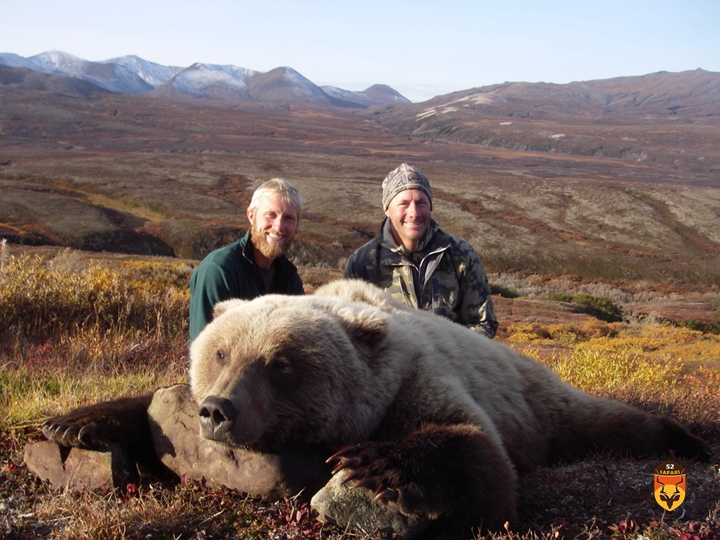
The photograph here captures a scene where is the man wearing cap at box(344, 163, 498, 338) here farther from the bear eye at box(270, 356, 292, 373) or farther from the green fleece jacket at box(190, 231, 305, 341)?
the bear eye at box(270, 356, 292, 373)

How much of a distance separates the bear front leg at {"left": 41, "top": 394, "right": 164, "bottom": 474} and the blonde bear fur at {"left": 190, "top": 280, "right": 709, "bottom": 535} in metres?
0.47

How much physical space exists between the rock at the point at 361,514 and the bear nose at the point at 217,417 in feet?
1.74

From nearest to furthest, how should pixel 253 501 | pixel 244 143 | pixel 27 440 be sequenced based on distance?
pixel 253 501 < pixel 27 440 < pixel 244 143

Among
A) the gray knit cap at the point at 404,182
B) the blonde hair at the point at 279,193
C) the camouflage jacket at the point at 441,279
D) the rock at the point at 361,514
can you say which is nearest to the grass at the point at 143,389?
the rock at the point at 361,514

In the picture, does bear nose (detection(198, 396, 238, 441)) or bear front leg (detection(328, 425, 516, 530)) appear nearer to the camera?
bear front leg (detection(328, 425, 516, 530))

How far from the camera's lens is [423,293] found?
6.11 meters

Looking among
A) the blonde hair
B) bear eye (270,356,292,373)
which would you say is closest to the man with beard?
the blonde hair

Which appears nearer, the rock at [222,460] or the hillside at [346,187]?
the rock at [222,460]

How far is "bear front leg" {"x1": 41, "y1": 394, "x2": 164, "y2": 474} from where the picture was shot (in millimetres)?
3282

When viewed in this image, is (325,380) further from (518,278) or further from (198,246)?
(518,278)

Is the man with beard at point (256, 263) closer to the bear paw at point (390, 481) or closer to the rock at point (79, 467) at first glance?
the rock at point (79, 467)

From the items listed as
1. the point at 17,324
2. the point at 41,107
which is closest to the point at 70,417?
the point at 17,324

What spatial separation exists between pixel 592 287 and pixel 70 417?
26.7m

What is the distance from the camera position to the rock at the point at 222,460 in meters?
3.07
